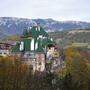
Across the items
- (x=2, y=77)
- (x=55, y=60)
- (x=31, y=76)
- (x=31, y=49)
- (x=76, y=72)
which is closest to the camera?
(x=2, y=77)

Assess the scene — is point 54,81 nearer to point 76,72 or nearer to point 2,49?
point 76,72

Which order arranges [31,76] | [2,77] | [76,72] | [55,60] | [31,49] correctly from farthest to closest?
[55,60], [31,49], [76,72], [31,76], [2,77]

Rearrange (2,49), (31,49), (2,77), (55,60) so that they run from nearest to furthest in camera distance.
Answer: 1. (2,77)
2. (31,49)
3. (55,60)
4. (2,49)

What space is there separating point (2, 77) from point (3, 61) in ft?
30.7

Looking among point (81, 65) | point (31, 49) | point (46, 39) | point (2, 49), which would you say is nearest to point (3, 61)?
point (81, 65)

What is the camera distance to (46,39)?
12269 cm

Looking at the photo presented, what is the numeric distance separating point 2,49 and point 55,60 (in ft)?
75.2

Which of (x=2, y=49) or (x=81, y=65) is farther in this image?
(x=2, y=49)

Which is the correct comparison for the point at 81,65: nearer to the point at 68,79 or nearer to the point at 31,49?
the point at 68,79

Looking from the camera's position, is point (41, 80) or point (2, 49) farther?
point (2, 49)

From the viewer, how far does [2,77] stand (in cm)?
7231

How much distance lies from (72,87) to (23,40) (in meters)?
39.0

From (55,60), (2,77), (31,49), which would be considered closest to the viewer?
(2,77)

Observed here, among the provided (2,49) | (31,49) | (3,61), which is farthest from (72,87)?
(2,49)
